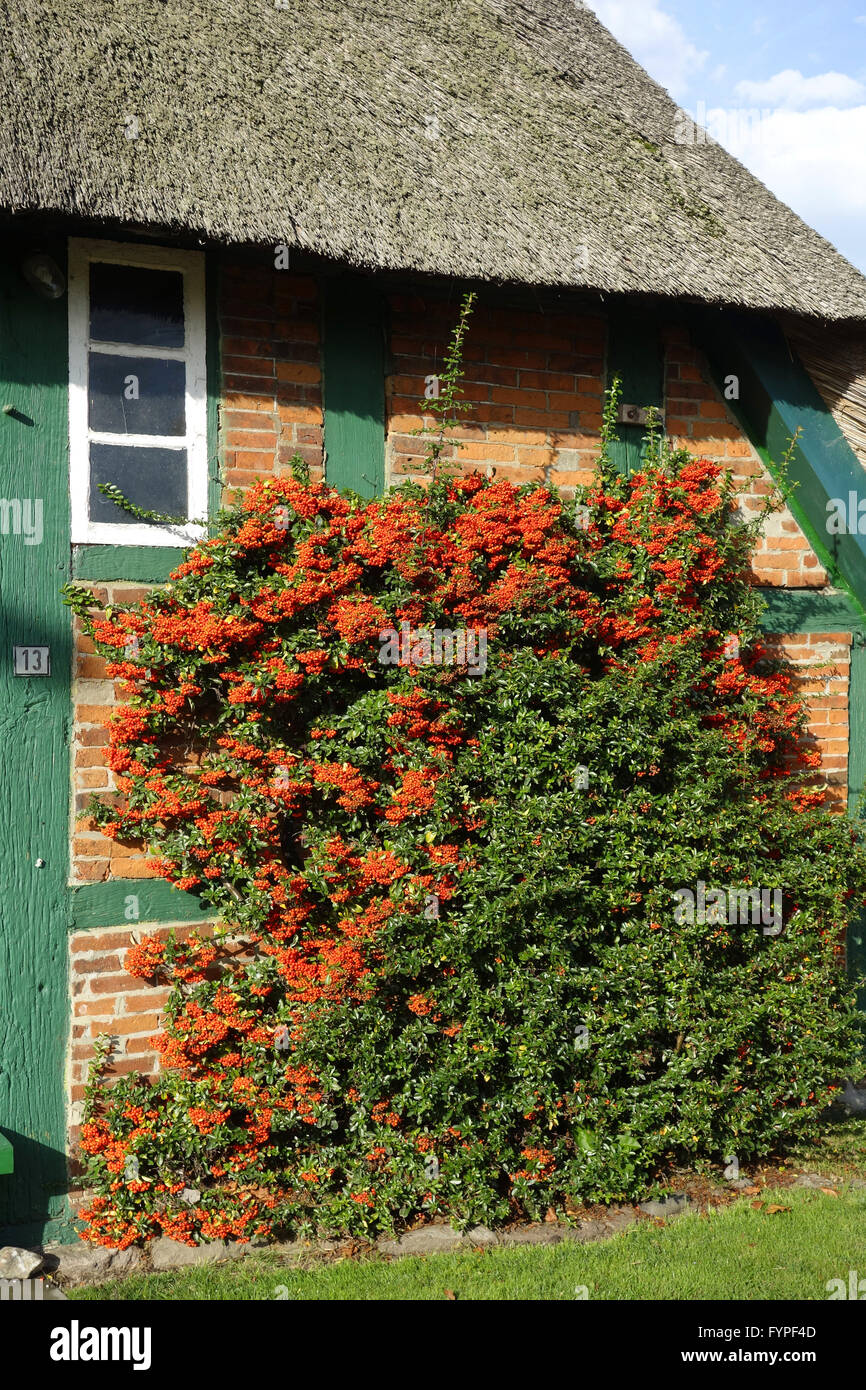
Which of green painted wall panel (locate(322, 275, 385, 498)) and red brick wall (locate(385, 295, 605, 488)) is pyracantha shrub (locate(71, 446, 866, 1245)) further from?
red brick wall (locate(385, 295, 605, 488))

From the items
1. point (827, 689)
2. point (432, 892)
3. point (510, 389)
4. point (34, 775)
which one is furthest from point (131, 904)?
point (827, 689)

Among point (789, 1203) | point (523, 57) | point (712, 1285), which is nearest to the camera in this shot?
point (712, 1285)

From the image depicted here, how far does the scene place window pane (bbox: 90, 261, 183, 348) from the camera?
3945 millimetres

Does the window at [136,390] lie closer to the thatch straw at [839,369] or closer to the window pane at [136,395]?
the window pane at [136,395]

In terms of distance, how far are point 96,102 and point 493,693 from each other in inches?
107

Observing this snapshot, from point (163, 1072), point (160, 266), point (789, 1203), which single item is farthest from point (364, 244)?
point (789, 1203)

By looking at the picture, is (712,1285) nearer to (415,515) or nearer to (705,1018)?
(705,1018)

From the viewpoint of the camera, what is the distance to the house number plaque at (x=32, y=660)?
3736mm

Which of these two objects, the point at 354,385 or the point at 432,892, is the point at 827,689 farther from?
the point at 354,385

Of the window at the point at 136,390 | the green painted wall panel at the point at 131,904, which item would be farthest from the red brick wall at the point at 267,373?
the green painted wall panel at the point at 131,904

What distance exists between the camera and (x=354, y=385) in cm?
427

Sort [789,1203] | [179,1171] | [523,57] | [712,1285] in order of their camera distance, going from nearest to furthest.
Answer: [712,1285]
[179,1171]
[789,1203]
[523,57]

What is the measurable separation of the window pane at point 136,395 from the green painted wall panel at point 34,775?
0.14 metres

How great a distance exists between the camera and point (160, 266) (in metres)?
4.04
